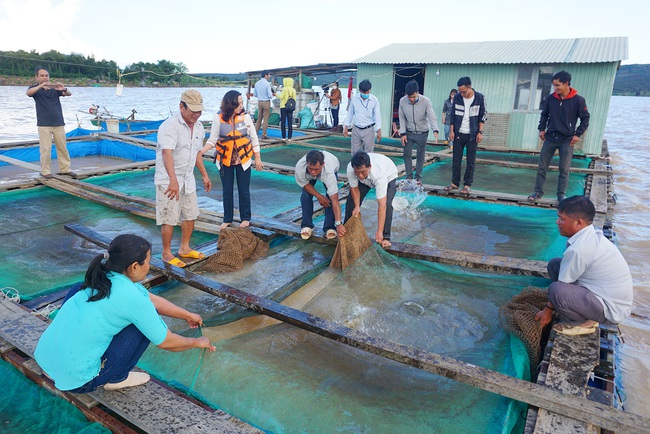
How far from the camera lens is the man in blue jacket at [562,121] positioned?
5.70 m

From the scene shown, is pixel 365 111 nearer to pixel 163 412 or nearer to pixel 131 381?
pixel 131 381

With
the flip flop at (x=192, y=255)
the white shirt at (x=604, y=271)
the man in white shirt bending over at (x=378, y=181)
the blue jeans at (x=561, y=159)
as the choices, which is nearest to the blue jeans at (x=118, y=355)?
the flip flop at (x=192, y=255)

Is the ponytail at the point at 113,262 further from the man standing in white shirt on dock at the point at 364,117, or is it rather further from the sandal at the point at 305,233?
the man standing in white shirt on dock at the point at 364,117

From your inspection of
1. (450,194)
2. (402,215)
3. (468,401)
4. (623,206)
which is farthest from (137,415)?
(623,206)

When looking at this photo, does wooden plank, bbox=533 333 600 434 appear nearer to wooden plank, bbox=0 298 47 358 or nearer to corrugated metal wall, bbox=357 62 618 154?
wooden plank, bbox=0 298 47 358

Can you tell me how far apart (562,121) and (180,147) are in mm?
5175

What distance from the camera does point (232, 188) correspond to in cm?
504

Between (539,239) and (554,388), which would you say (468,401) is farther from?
(539,239)

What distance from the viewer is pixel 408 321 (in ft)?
11.2

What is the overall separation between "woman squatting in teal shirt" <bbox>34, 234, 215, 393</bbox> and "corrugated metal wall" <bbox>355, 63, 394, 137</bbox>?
13416 mm

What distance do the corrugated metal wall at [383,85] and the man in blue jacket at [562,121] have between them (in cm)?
895

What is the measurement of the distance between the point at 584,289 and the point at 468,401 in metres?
1.15

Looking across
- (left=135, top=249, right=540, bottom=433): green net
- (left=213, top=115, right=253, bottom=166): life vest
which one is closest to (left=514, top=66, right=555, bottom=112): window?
(left=135, top=249, right=540, bottom=433): green net

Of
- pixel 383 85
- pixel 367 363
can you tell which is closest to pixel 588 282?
pixel 367 363
